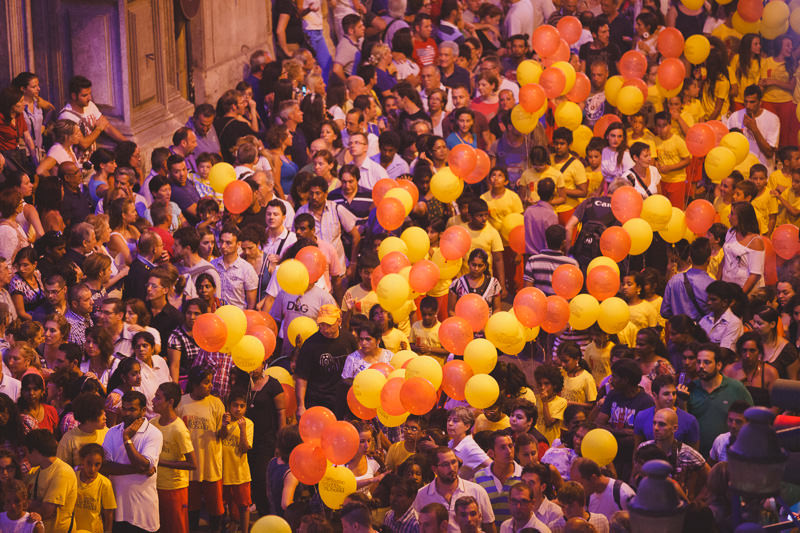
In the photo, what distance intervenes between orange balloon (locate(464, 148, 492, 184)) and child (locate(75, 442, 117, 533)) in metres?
4.47

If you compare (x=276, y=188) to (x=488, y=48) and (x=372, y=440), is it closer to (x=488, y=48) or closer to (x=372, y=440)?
(x=372, y=440)

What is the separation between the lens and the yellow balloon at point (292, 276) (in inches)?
358

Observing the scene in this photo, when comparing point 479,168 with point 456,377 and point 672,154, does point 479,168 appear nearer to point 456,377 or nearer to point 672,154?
point 672,154

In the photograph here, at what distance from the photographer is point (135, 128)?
11695 mm

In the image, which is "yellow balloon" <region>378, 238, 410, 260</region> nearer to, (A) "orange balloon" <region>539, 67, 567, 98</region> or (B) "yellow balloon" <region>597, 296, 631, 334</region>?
(B) "yellow balloon" <region>597, 296, 631, 334</region>

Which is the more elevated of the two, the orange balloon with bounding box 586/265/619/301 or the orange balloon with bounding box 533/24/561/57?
the orange balloon with bounding box 533/24/561/57

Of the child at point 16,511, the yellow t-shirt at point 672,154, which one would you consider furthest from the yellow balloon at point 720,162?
the child at point 16,511

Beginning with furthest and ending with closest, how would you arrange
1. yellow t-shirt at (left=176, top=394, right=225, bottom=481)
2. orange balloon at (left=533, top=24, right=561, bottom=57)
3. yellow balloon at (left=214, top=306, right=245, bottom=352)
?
orange balloon at (left=533, top=24, right=561, bottom=57)
yellow balloon at (left=214, top=306, right=245, bottom=352)
yellow t-shirt at (left=176, top=394, right=225, bottom=481)

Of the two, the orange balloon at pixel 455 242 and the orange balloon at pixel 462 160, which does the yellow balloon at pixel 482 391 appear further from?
the orange balloon at pixel 462 160

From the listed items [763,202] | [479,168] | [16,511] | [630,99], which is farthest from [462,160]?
[16,511]

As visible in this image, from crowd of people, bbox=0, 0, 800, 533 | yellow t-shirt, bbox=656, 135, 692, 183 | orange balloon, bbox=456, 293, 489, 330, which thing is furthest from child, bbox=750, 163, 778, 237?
orange balloon, bbox=456, 293, 489, 330

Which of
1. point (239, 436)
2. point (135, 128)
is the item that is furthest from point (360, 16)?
point (239, 436)

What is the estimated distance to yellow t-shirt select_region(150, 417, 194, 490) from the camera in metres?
7.67

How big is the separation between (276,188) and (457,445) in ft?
13.0
